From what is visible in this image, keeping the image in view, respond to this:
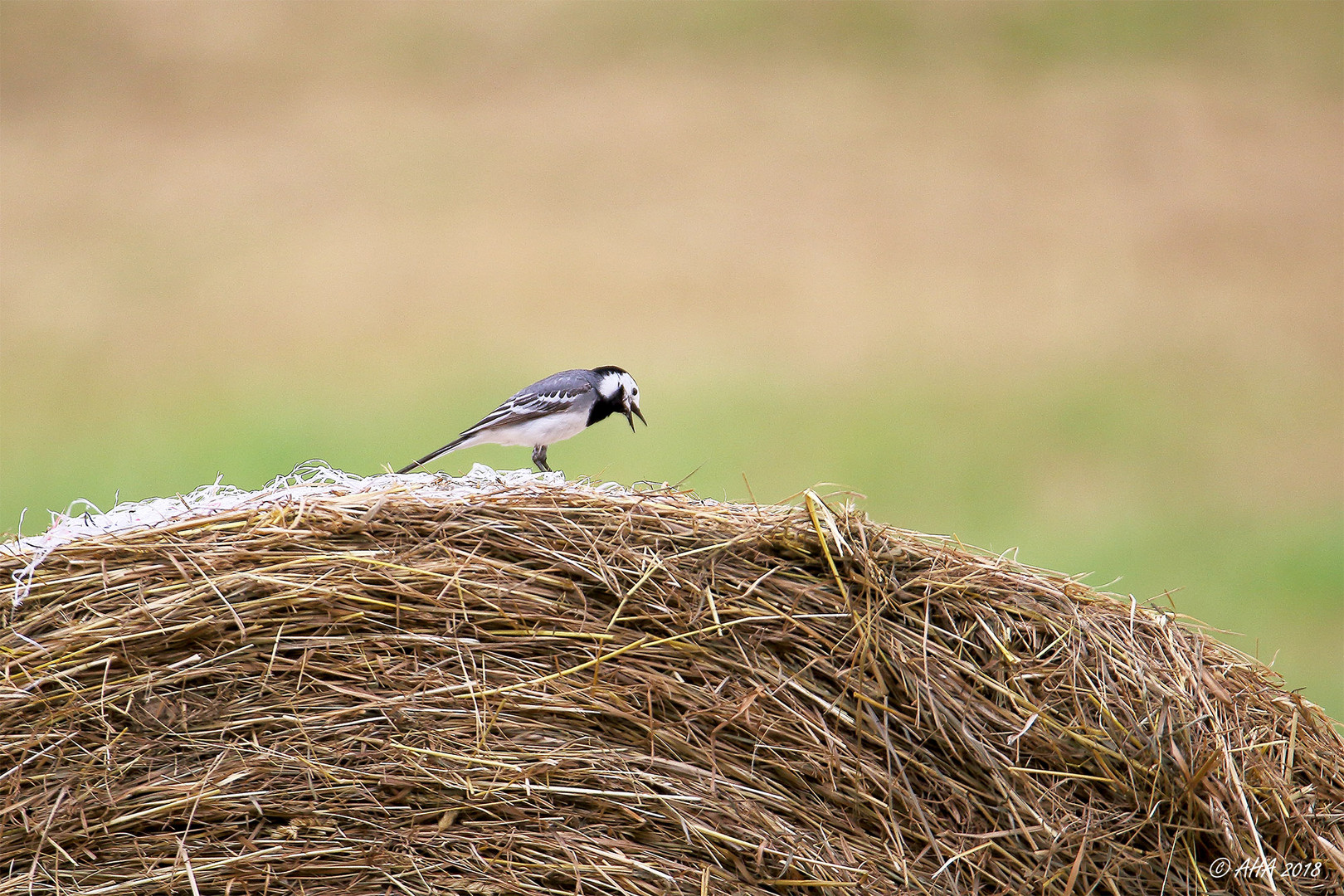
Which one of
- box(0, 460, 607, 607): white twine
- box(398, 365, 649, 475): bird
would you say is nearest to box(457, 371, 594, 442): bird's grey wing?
box(398, 365, 649, 475): bird

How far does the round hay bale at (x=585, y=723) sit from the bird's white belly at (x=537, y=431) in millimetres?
934

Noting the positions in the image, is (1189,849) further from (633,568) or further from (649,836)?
(633,568)

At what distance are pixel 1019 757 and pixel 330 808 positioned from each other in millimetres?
1197

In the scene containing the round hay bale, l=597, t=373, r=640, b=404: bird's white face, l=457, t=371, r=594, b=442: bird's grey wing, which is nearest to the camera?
the round hay bale

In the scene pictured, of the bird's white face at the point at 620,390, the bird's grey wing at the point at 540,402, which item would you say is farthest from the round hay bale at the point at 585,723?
the bird's white face at the point at 620,390

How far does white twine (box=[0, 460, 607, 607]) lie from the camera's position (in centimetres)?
186

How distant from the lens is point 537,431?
284cm

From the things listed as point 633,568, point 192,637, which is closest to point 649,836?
point 633,568

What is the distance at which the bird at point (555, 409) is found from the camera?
2814 millimetres

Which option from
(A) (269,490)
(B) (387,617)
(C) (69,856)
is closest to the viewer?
(C) (69,856)

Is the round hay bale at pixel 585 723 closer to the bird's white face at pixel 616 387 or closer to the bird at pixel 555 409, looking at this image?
the bird at pixel 555 409

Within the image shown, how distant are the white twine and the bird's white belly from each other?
0.67 m

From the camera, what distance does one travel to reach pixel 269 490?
201cm

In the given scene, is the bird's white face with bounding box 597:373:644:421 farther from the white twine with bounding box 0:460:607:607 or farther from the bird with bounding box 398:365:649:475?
the white twine with bounding box 0:460:607:607
